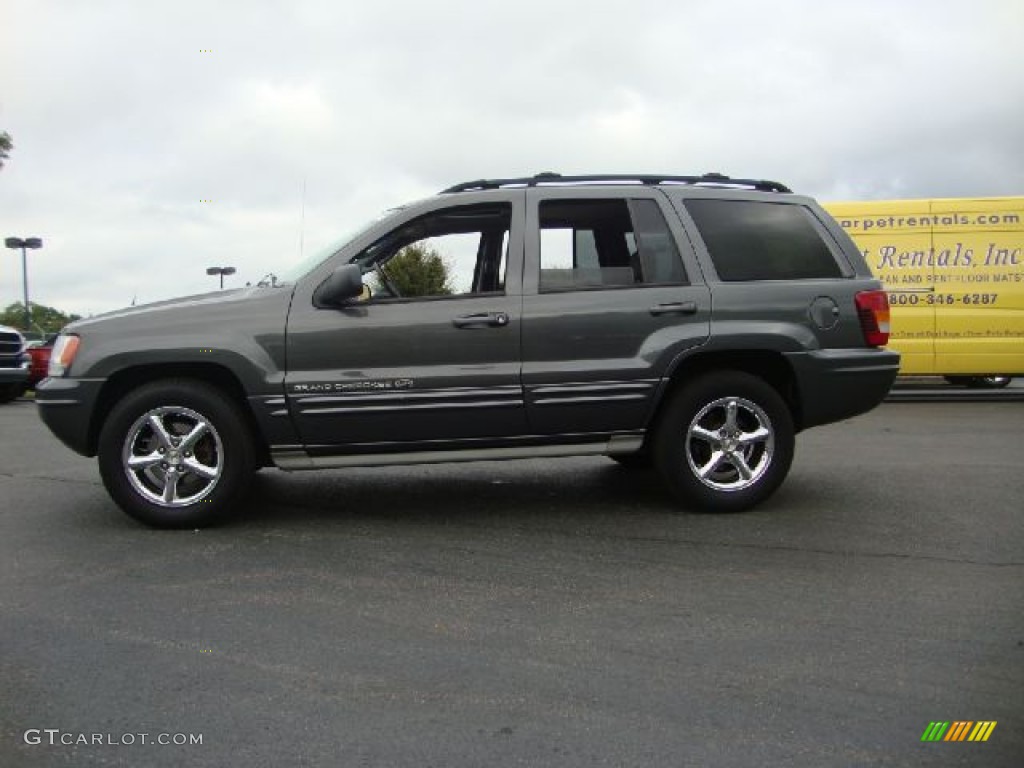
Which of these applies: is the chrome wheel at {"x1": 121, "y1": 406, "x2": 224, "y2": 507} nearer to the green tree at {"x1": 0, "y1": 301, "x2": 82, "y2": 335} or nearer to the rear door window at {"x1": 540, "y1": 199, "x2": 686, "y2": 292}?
the rear door window at {"x1": 540, "y1": 199, "x2": 686, "y2": 292}

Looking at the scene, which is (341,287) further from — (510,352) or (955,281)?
(955,281)

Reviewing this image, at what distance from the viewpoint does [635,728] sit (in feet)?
9.02

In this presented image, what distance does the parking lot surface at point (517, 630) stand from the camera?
269 cm

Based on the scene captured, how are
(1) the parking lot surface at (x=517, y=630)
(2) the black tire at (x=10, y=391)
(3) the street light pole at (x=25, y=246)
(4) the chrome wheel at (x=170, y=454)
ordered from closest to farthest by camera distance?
(1) the parking lot surface at (x=517, y=630) → (4) the chrome wheel at (x=170, y=454) → (2) the black tire at (x=10, y=391) → (3) the street light pole at (x=25, y=246)

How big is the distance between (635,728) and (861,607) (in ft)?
4.75

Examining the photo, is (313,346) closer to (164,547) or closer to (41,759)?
(164,547)

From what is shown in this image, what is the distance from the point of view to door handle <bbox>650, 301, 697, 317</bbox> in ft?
17.0

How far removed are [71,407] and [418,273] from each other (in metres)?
1.94

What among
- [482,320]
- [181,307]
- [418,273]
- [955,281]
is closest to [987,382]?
[955,281]

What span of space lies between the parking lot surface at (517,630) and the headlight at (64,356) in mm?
870

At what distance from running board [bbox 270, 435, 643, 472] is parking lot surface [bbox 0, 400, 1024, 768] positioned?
35 centimetres

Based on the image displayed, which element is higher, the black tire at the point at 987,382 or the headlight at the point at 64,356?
the headlight at the point at 64,356

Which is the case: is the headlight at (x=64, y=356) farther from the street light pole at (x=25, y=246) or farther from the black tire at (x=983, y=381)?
the street light pole at (x=25, y=246)

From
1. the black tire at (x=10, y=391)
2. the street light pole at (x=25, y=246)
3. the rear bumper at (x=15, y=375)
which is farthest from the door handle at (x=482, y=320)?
the street light pole at (x=25, y=246)
